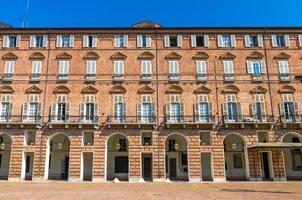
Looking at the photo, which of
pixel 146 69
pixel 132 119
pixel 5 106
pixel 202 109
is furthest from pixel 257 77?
pixel 5 106

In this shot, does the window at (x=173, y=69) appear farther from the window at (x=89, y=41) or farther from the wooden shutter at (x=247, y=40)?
the window at (x=89, y=41)

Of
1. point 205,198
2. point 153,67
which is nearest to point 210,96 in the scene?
point 153,67

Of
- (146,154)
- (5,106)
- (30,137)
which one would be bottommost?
(146,154)

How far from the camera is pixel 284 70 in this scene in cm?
3419

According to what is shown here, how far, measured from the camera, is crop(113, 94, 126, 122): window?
1273 inches

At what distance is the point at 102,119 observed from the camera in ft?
106

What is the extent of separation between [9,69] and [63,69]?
5920mm

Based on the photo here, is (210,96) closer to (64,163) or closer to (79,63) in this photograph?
(79,63)

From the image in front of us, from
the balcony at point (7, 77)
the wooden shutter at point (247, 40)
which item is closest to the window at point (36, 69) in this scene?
the balcony at point (7, 77)

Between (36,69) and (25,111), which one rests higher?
(36,69)

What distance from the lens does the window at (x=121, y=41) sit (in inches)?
1369

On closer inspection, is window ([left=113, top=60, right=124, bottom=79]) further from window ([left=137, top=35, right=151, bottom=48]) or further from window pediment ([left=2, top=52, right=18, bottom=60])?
window pediment ([left=2, top=52, right=18, bottom=60])

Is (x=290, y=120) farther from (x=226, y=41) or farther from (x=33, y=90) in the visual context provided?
(x=33, y=90)

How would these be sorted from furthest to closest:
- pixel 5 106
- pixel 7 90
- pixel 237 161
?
pixel 237 161 → pixel 7 90 → pixel 5 106
